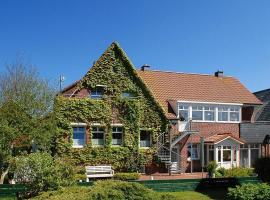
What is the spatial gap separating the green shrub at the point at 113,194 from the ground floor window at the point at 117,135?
16868 mm

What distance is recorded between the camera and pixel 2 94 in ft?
96.8

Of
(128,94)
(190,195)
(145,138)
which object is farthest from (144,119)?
(190,195)

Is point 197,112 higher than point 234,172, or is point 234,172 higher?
point 197,112

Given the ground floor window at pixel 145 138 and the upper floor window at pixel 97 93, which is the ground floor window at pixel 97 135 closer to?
the upper floor window at pixel 97 93

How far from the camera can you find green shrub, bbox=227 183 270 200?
20.9 metres

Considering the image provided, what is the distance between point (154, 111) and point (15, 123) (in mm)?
13288

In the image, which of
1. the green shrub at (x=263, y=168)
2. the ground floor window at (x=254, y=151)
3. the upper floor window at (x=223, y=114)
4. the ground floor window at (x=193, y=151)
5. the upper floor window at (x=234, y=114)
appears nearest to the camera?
the green shrub at (x=263, y=168)

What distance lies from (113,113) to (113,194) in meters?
18.3

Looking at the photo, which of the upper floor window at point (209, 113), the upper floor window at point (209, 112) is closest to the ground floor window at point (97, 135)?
the upper floor window at point (209, 112)

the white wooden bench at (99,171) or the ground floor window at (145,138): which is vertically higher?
the ground floor window at (145,138)

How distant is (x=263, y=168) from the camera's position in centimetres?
2553

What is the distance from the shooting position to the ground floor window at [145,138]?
35.6m

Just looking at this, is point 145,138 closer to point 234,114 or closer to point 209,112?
point 209,112

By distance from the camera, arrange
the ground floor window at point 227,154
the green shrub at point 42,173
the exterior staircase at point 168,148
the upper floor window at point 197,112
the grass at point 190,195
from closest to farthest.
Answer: the green shrub at point 42,173, the grass at point 190,195, the exterior staircase at point 168,148, the ground floor window at point 227,154, the upper floor window at point 197,112
